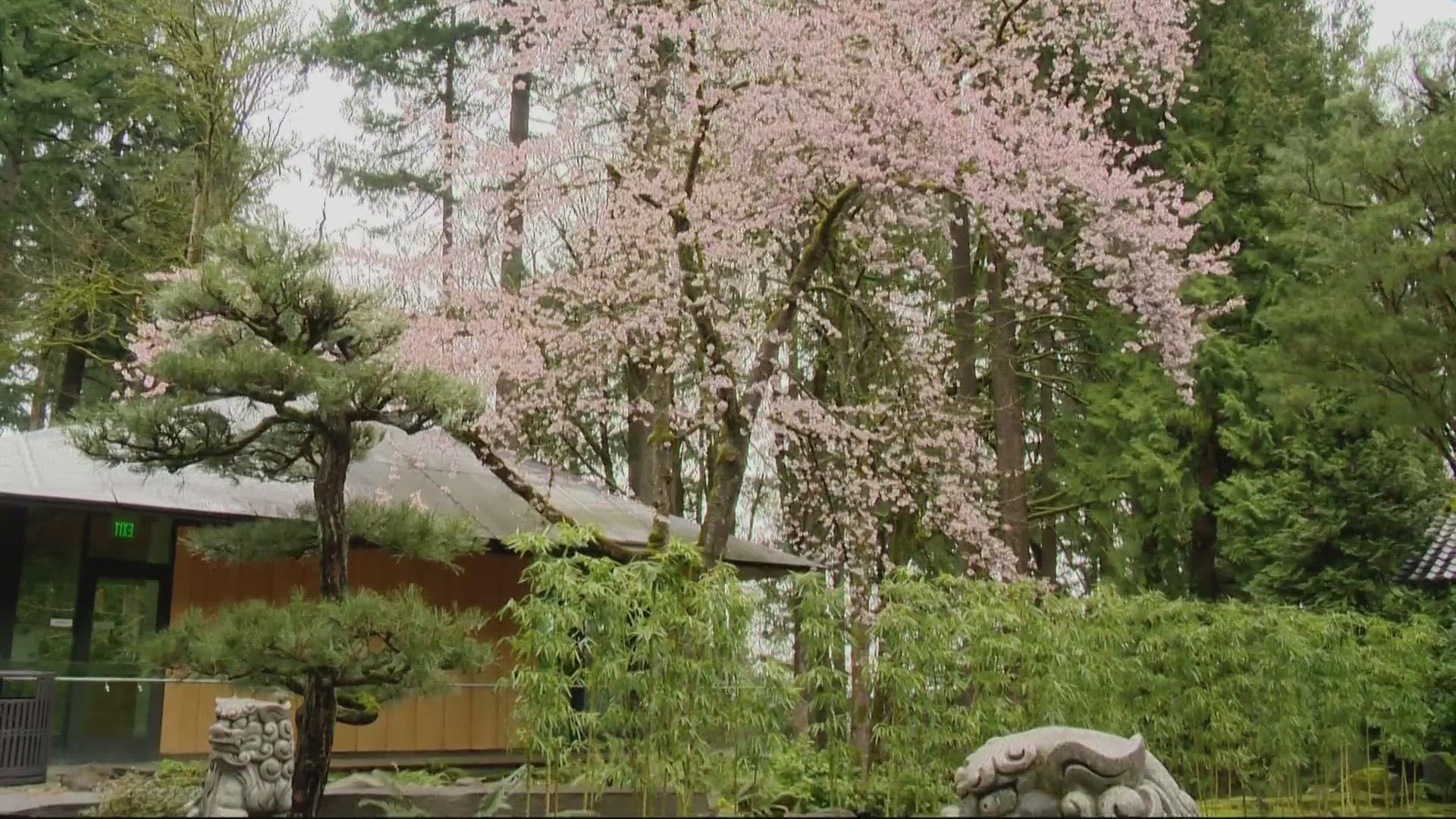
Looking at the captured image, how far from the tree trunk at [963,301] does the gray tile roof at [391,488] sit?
3.05 m

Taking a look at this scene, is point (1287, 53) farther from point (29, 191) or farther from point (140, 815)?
point (29, 191)

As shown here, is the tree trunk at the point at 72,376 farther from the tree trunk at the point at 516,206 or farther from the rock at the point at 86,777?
the rock at the point at 86,777

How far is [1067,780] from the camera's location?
5.19m

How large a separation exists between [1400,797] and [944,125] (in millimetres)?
6854

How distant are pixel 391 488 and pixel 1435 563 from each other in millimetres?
9890

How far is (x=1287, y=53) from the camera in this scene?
1488cm

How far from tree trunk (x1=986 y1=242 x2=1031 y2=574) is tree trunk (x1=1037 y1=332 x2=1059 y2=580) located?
10.1 feet

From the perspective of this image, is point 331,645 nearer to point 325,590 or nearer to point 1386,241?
point 325,590

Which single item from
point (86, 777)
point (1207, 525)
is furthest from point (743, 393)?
point (1207, 525)

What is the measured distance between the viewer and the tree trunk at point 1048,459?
15930mm

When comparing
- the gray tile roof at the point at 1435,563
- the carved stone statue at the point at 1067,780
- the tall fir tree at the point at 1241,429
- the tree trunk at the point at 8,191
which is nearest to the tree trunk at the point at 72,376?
the tree trunk at the point at 8,191

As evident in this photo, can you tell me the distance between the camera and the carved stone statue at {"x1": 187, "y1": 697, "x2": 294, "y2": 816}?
5926 mm

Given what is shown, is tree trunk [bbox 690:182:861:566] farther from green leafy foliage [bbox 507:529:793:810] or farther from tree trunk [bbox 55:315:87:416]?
tree trunk [bbox 55:315:87:416]

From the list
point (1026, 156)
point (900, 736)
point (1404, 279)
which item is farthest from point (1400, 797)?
point (1026, 156)
